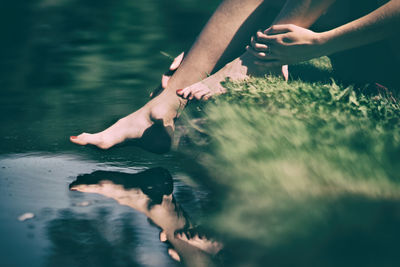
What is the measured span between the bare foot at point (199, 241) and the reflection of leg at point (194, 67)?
0.79m

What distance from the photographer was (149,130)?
2.29m

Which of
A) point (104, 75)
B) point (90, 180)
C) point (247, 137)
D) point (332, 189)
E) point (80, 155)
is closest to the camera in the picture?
point (332, 189)

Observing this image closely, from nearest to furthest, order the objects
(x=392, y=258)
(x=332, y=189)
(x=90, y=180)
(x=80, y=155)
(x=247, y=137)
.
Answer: (x=392, y=258) → (x=332, y=189) → (x=247, y=137) → (x=90, y=180) → (x=80, y=155)

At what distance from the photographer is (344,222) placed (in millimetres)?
1290

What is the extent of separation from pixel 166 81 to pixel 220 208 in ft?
3.04

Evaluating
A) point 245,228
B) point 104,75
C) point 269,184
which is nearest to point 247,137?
point 269,184

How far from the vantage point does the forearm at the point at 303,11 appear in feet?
6.15

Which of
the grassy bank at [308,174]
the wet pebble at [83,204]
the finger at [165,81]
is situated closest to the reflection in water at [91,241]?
the wet pebble at [83,204]

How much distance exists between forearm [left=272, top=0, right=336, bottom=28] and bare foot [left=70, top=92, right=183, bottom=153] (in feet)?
2.09

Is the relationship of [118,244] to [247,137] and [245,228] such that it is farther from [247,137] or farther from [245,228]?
[247,137]

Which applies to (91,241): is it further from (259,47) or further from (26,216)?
(259,47)

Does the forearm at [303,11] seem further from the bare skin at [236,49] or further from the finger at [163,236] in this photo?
the finger at [163,236]

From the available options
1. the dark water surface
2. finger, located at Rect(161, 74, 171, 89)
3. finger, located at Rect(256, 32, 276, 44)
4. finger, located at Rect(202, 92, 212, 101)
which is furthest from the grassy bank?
the dark water surface

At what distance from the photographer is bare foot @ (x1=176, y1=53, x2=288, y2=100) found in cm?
204
